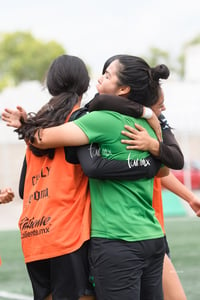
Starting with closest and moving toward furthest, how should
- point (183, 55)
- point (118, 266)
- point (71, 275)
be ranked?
point (118, 266), point (71, 275), point (183, 55)

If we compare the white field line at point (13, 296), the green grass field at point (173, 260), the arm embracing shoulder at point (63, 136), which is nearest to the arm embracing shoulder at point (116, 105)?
the arm embracing shoulder at point (63, 136)

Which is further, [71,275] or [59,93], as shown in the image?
[59,93]

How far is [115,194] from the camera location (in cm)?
350

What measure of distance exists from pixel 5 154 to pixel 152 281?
79.6 ft

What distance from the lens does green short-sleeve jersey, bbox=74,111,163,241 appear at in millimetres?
3439

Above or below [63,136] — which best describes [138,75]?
above

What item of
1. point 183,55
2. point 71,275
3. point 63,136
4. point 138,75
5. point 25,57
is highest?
point 138,75

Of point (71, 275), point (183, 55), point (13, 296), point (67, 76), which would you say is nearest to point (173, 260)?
point (13, 296)

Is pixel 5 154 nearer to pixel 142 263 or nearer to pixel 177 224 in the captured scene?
pixel 177 224

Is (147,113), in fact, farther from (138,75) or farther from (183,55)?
(183,55)

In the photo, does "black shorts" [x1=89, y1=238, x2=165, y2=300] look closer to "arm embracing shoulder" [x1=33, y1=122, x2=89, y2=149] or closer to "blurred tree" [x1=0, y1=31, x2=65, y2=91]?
"arm embracing shoulder" [x1=33, y1=122, x2=89, y2=149]

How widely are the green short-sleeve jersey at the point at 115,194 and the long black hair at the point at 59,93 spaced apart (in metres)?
0.19

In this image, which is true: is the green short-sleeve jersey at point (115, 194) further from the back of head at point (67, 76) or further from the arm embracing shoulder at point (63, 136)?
the back of head at point (67, 76)

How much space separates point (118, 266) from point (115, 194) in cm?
36
